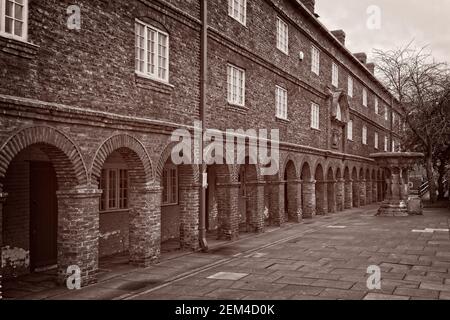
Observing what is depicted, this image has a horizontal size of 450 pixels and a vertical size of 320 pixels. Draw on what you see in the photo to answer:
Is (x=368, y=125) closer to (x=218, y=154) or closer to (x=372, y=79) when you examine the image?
(x=372, y=79)

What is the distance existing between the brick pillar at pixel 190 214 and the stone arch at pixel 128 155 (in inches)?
75.8

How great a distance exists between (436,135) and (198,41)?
22383 mm

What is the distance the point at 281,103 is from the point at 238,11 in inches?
187

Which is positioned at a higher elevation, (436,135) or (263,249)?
(436,135)

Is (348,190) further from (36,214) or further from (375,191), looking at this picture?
(36,214)

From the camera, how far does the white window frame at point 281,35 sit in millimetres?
17719

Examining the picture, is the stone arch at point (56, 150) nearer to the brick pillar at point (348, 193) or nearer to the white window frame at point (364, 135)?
the brick pillar at point (348, 193)

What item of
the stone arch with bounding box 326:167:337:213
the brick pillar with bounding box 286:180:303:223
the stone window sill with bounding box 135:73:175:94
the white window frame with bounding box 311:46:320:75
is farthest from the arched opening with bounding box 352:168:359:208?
the stone window sill with bounding box 135:73:175:94

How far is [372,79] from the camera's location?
1336 inches

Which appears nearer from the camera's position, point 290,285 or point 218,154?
point 290,285

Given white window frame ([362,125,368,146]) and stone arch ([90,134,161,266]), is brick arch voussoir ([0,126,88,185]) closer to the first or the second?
stone arch ([90,134,161,266])
